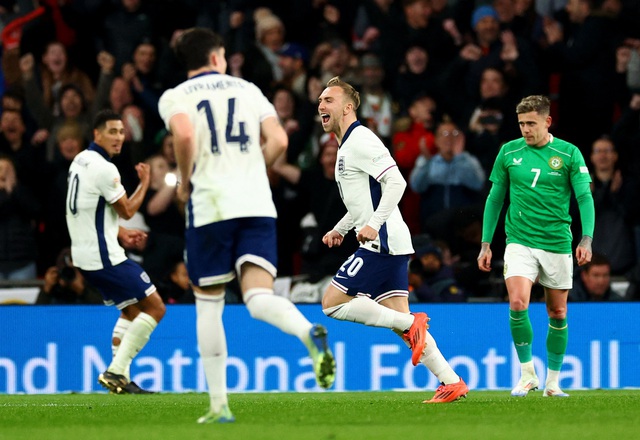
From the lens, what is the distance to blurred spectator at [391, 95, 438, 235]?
1410 cm

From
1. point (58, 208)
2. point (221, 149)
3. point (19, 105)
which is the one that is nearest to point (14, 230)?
point (58, 208)

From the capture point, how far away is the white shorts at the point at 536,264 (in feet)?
31.6

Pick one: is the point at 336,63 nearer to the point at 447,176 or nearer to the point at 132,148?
the point at 447,176

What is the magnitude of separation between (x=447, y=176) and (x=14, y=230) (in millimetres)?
4772

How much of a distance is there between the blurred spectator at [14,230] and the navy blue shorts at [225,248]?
7.72 meters

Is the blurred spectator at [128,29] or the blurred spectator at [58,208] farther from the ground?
the blurred spectator at [128,29]

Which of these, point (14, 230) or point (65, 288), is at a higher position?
point (14, 230)

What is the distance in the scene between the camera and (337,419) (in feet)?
23.8

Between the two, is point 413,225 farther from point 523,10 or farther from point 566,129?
point 523,10

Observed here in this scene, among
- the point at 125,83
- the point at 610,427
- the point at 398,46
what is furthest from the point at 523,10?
the point at 610,427

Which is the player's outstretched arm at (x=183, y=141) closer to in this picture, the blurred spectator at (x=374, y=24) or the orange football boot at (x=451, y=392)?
the orange football boot at (x=451, y=392)

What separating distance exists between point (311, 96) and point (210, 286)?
8.28 metres

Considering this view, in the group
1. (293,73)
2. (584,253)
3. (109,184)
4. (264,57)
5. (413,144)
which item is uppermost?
(264,57)

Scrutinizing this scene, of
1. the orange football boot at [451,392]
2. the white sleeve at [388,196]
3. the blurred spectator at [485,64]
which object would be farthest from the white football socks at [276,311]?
the blurred spectator at [485,64]
